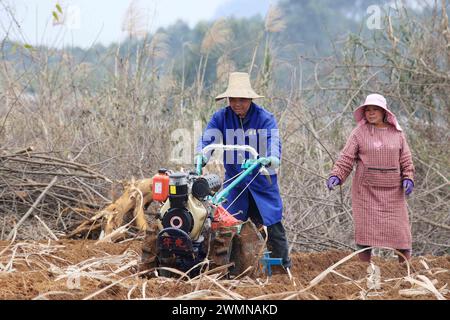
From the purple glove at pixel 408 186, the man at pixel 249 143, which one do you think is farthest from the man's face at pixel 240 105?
the purple glove at pixel 408 186

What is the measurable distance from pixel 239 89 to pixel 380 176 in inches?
58.7

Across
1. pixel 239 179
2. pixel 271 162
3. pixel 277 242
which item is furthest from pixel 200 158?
pixel 277 242

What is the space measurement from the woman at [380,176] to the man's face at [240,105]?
984 mm

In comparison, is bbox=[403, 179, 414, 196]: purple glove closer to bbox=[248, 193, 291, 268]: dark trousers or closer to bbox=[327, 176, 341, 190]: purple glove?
bbox=[327, 176, 341, 190]: purple glove

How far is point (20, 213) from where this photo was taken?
7805mm

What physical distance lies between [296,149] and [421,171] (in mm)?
1596

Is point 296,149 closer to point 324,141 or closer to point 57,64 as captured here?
point 324,141

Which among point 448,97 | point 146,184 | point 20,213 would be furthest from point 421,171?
point 20,213

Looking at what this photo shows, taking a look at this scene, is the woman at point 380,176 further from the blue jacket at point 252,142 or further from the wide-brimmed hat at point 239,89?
the wide-brimmed hat at point 239,89

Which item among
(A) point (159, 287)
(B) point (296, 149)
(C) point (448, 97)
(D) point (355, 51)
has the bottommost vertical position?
(A) point (159, 287)

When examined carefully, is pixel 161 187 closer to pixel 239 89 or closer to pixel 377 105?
pixel 239 89

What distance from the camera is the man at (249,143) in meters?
6.05

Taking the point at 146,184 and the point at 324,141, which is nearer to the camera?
the point at 146,184

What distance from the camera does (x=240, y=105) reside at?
602cm
